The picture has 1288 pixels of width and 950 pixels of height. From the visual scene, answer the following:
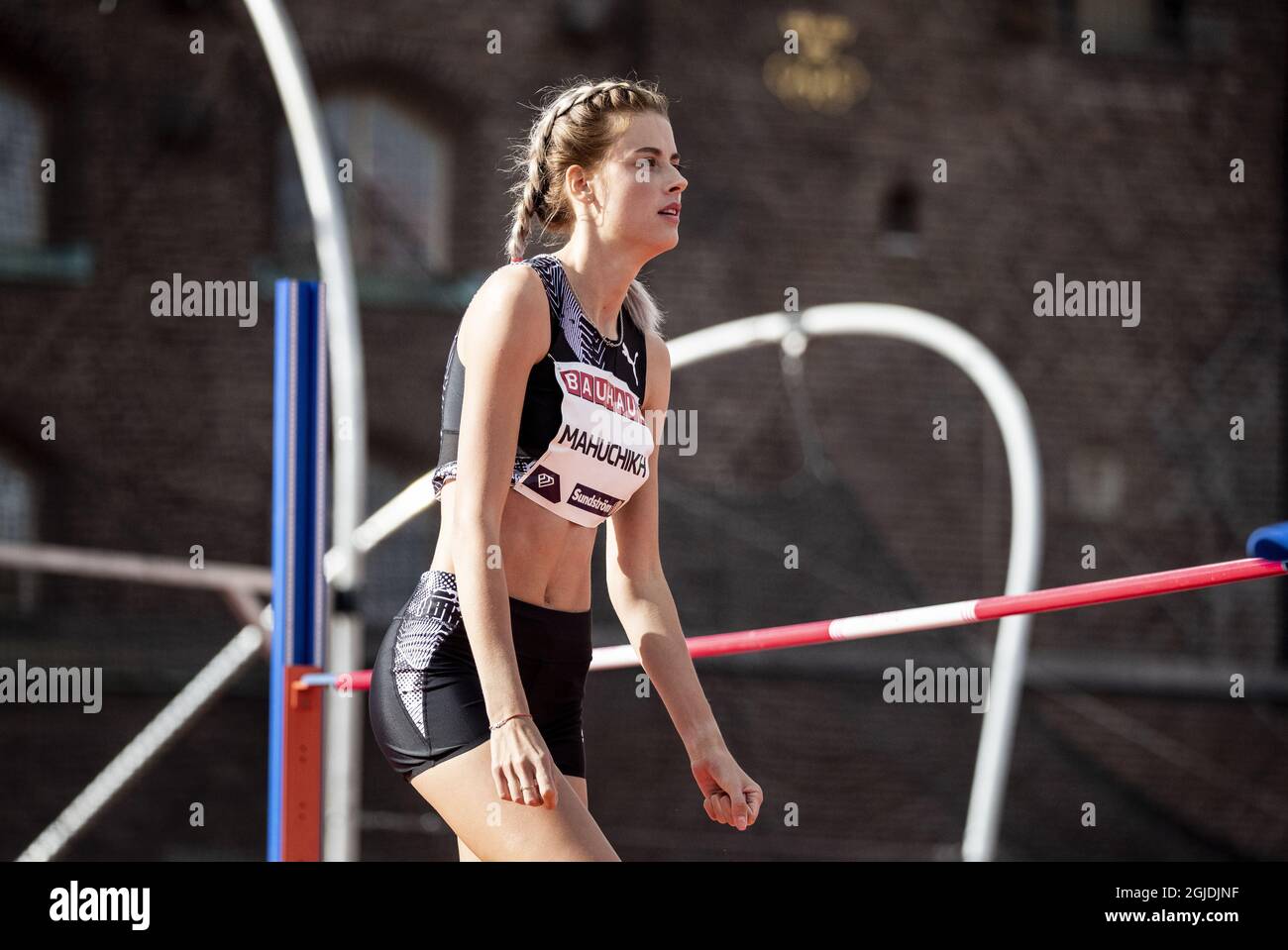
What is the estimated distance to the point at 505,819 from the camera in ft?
10.1

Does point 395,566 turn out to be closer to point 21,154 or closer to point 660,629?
point 21,154

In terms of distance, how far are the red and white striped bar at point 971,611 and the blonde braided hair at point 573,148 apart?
87 cm

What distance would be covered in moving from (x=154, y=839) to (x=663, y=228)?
11197 millimetres

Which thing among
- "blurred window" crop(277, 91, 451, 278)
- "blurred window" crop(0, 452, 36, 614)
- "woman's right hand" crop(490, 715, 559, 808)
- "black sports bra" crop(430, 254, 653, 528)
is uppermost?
"blurred window" crop(277, 91, 451, 278)

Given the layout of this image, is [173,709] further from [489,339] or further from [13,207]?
[13,207]

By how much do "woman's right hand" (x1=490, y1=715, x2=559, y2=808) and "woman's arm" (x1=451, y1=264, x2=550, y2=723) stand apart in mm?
34

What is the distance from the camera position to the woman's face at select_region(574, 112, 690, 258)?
11.1 feet

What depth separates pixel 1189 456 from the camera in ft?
50.7

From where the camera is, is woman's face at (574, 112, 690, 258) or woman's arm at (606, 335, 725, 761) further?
woman's arm at (606, 335, 725, 761)

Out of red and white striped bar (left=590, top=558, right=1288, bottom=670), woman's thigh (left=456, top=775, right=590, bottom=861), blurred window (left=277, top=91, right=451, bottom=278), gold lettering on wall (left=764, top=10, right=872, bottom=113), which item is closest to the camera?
red and white striped bar (left=590, top=558, right=1288, bottom=670)

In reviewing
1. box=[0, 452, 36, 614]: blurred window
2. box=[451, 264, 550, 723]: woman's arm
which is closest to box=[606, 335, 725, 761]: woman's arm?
box=[451, 264, 550, 723]: woman's arm

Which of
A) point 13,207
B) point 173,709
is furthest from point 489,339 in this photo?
point 13,207

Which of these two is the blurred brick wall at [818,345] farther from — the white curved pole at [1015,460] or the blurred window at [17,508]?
the white curved pole at [1015,460]

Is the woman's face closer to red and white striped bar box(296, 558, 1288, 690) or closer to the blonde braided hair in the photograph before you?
the blonde braided hair
